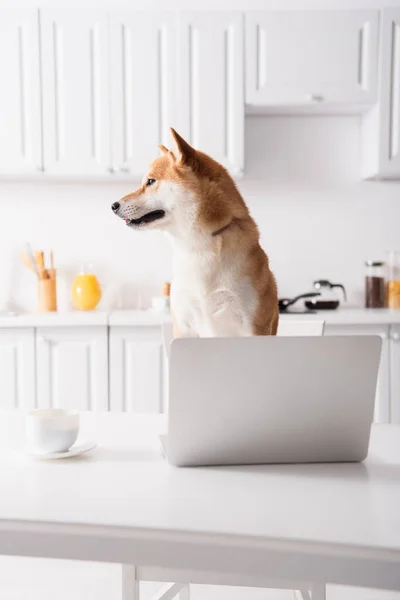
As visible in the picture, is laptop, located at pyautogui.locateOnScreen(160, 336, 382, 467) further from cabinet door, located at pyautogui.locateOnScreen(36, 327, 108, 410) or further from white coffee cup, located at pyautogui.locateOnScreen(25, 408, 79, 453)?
cabinet door, located at pyautogui.locateOnScreen(36, 327, 108, 410)

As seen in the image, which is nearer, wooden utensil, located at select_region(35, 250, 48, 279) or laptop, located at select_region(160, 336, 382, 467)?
laptop, located at select_region(160, 336, 382, 467)

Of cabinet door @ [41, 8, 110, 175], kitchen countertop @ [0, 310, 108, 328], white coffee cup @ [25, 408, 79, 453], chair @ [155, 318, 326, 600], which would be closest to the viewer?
white coffee cup @ [25, 408, 79, 453]

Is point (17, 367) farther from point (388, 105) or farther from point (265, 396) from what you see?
point (265, 396)

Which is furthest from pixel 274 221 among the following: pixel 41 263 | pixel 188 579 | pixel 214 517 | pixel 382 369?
pixel 214 517

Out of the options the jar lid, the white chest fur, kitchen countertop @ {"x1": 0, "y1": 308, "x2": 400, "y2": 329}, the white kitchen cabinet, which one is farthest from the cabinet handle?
the white chest fur

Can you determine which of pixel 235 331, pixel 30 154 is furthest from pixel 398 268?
pixel 235 331

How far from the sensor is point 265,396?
0.88m

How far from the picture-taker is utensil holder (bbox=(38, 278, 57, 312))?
11.0 ft

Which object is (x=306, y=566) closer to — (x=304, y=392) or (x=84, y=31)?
(x=304, y=392)

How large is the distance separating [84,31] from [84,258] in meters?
1.12

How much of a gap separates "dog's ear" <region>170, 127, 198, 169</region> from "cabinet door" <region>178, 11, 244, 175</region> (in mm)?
1798

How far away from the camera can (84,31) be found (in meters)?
3.09

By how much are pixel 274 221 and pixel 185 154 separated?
224 cm

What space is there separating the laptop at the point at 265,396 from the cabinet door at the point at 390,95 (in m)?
2.51
